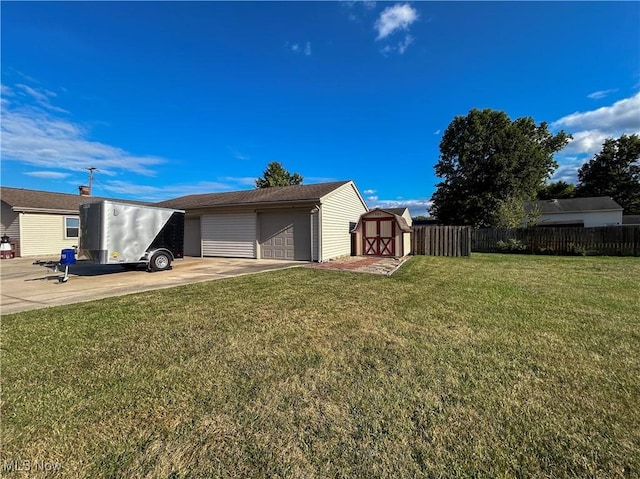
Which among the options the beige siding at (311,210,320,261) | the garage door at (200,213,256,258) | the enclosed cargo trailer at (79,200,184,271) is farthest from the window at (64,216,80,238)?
the beige siding at (311,210,320,261)

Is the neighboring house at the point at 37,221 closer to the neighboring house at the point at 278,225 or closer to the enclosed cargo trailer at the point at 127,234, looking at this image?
the neighboring house at the point at 278,225

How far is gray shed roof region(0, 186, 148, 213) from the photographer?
1489 centimetres

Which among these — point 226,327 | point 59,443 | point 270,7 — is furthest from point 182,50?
point 59,443

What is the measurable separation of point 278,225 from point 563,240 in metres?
15.5

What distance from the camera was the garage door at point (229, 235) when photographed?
13.3 metres

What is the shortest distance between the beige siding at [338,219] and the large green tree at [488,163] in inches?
629

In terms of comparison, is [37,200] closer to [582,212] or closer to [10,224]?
[10,224]

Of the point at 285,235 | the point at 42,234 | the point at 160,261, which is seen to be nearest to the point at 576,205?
the point at 285,235

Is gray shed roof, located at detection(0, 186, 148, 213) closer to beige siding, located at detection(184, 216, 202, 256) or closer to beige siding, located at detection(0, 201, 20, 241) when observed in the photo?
beige siding, located at detection(0, 201, 20, 241)

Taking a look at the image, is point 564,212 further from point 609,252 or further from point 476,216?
point 609,252

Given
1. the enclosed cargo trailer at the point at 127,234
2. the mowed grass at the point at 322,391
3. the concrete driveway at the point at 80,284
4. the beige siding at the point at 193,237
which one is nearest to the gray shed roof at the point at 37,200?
the beige siding at the point at 193,237

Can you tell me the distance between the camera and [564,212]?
2789 cm

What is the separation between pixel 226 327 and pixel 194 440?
2242mm

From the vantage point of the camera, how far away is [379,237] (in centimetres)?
1459
